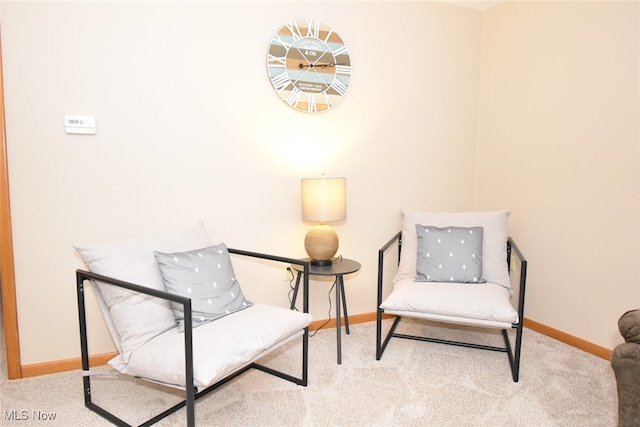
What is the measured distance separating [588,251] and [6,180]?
10.4 feet

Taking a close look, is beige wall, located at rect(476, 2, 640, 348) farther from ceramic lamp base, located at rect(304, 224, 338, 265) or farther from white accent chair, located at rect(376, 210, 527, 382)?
ceramic lamp base, located at rect(304, 224, 338, 265)

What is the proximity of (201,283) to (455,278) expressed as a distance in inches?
56.9

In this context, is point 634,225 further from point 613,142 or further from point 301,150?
point 301,150

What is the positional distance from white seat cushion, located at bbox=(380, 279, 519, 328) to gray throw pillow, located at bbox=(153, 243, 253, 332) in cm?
85

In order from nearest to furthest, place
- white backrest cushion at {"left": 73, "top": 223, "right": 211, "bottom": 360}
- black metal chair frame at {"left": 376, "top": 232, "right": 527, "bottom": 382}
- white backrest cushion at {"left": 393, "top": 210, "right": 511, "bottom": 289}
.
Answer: white backrest cushion at {"left": 73, "top": 223, "right": 211, "bottom": 360} → black metal chair frame at {"left": 376, "top": 232, "right": 527, "bottom": 382} → white backrest cushion at {"left": 393, "top": 210, "right": 511, "bottom": 289}

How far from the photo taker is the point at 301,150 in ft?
8.80

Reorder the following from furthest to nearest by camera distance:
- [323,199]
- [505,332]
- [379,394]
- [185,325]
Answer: [505,332] < [323,199] < [379,394] < [185,325]

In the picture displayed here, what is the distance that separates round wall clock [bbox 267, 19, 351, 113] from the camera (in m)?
2.54

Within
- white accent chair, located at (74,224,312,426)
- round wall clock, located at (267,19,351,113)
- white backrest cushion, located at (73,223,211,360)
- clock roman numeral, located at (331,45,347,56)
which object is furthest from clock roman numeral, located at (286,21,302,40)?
white backrest cushion, located at (73,223,211,360)

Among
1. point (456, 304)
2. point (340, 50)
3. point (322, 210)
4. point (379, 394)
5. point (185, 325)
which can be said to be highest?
point (340, 50)

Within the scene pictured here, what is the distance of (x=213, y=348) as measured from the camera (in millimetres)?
1562

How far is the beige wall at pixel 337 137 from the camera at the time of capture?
83.4 inches

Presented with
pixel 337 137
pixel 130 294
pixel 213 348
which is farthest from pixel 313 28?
pixel 213 348

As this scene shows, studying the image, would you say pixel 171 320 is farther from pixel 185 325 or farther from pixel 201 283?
pixel 185 325
